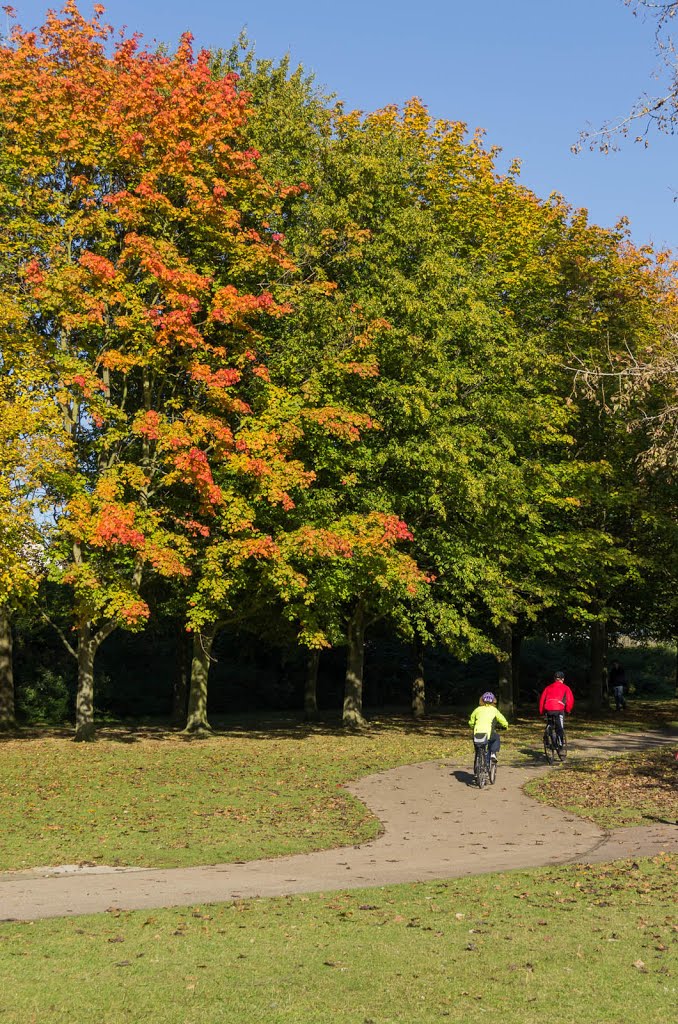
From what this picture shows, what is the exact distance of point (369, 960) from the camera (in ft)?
28.1

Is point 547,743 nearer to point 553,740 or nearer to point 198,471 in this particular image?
point 553,740

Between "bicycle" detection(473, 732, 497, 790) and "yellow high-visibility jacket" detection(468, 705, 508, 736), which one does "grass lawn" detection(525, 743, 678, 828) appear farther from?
"yellow high-visibility jacket" detection(468, 705, 508, 736)

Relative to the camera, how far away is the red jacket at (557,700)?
2197 cm

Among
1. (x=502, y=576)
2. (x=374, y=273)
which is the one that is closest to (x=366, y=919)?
(x=502, y=576)

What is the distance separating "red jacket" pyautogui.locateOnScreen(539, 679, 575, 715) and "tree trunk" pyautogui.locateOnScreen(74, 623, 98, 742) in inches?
441

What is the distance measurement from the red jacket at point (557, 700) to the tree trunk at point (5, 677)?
14.5m

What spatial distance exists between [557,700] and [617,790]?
393cm

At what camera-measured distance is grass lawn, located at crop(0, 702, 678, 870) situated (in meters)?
14.5

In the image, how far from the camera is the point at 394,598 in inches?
1086

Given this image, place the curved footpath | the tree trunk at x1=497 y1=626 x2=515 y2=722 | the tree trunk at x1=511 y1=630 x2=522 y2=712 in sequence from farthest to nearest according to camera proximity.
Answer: the tree trunk at x1=511 y1=630 x2=522 y2=712
the tree trunk at x1=497 y1=626 x2=515 y2=722
the curved footpath

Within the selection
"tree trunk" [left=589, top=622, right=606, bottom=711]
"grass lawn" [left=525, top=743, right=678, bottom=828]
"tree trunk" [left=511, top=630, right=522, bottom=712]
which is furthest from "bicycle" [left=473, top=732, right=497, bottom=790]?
"tree trunk" [left=511, top=630, right=522, bottom=712]

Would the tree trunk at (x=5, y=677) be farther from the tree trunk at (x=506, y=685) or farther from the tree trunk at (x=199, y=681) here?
the tree trunk at (x=506, y=685)

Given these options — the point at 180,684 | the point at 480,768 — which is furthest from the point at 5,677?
the point at 480,768

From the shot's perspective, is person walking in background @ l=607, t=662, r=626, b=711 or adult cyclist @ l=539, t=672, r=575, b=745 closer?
adult cyclist @ l=539, t=672, r=575, b=745
